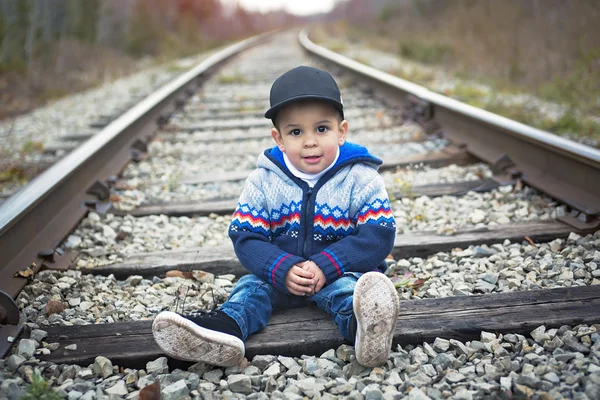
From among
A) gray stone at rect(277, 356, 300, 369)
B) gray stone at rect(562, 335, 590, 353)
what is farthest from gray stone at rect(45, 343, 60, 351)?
gray stone at rect(562, 335, 590, 353)

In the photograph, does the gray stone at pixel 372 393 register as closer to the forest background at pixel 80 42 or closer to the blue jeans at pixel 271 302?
the blue jeans at pixel 271 302

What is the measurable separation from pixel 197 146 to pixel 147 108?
2.52ft

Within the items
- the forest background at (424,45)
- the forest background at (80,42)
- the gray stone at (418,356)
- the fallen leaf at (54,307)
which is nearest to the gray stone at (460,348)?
the gray stone at (418,356)

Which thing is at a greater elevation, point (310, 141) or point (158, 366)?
point (310, 141)

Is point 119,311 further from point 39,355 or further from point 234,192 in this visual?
point 234,192

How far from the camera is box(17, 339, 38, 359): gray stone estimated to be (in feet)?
6.23

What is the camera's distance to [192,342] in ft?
5.91

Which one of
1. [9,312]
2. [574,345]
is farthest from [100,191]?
[574,345]

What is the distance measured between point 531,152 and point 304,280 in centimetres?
204

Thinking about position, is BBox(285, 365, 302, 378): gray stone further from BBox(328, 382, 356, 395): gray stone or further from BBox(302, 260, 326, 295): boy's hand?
BBox(302, 260, 326, 295): boy's hand

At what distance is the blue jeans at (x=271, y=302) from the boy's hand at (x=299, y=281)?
0.23 ft

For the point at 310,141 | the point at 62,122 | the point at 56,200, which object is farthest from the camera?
the point at 62,122

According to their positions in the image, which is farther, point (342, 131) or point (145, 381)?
point (342, 131)

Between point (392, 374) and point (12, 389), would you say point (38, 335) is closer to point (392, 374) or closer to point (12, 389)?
point (12, 389)
